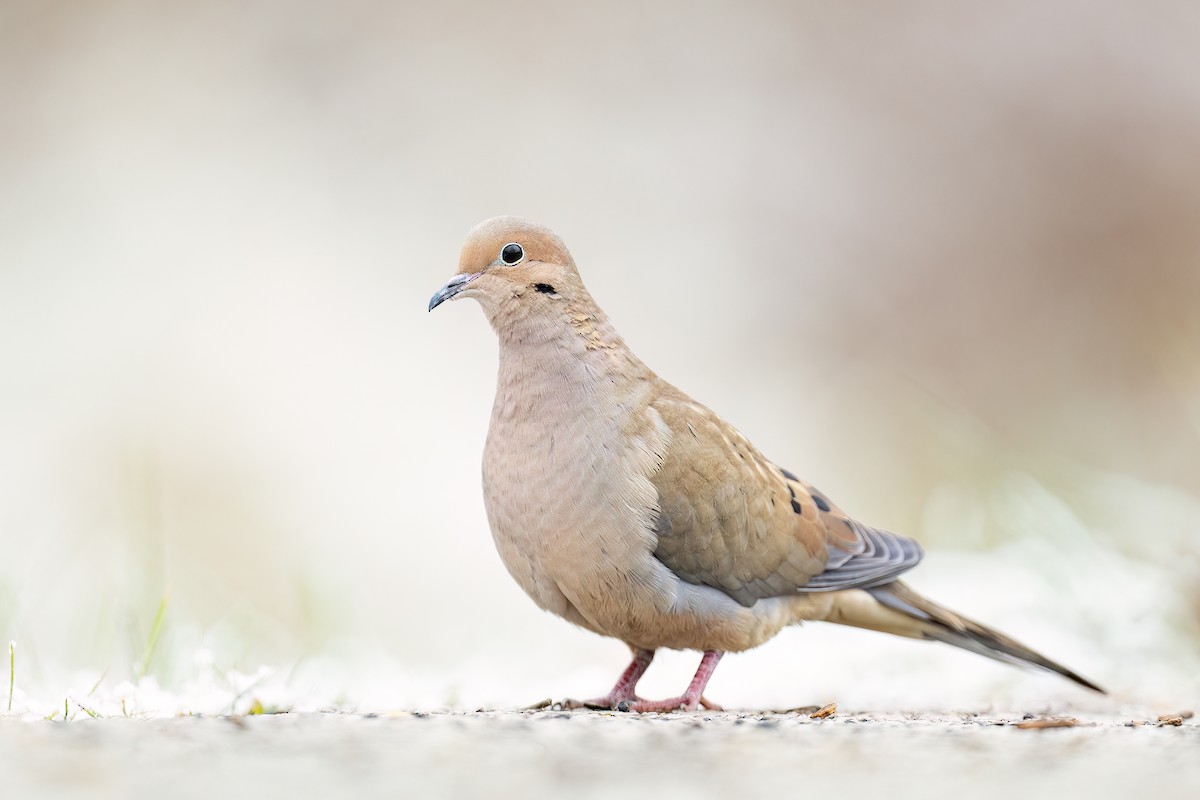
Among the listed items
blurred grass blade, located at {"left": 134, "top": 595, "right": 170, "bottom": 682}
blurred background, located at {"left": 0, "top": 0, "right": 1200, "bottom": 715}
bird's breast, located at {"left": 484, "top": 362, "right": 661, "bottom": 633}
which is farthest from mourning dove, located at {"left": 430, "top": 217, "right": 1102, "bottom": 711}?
blurred background, located at {"left": 0, "top": 0, "right": 1200, "bottom": 715}

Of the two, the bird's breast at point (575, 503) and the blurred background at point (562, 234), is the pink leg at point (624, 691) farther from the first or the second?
the blurred background at point (562, 234)

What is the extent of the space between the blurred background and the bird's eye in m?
2.66

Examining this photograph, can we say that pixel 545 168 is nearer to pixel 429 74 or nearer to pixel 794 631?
pixel 429 74

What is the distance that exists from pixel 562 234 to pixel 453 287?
4.85 m

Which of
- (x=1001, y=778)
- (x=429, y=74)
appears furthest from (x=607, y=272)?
(x=1001, y=778)

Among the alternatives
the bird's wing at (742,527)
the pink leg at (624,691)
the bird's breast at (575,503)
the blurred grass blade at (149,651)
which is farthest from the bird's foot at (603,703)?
the blurred grass blade at (149,651)

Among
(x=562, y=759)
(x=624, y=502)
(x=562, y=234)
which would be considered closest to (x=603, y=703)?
(x=624, y=502)

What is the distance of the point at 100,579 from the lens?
5.07m

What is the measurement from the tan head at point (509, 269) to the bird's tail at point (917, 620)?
1144 mm

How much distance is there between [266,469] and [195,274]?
4.66 ft

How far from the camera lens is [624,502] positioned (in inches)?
111

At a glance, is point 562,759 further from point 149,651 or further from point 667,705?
point 149,651

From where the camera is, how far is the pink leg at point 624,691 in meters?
2.81

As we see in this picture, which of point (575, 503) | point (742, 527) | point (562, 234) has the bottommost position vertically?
point (575, 503)
